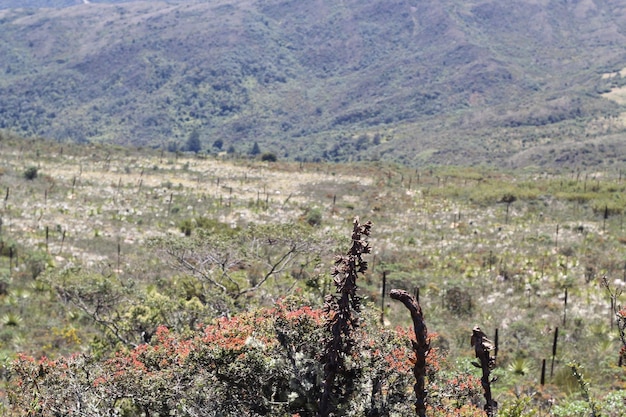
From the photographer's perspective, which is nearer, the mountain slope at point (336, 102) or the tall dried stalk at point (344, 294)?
the tall dried stalk at point (344, 294)

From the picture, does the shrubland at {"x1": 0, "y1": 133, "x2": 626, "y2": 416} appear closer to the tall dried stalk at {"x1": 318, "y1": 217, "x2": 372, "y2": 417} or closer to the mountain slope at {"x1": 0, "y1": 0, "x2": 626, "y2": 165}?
the tall dried stalk at {"x1": 318, "y1": 217, "x2": 372, "y2": 417}

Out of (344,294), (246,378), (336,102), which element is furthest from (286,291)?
(336,102)

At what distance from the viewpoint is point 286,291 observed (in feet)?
45.1

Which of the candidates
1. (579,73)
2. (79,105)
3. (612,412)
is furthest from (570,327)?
(79,105)

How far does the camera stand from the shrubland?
6.83 m

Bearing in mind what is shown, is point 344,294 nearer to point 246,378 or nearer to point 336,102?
point 246,378

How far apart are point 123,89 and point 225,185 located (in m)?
159

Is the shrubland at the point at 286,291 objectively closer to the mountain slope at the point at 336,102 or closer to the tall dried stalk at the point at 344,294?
the tall dried stalk at the point at 344,294

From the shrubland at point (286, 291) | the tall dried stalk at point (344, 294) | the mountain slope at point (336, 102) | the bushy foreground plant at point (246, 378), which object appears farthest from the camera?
the mountain slope at point (336, 102)

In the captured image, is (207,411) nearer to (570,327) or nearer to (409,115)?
(570,327)

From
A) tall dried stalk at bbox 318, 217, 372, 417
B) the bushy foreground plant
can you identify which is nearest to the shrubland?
the bushy foreground plant

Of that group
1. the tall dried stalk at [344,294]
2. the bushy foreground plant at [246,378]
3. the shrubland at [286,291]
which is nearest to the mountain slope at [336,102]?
the shrubland at [286,291]

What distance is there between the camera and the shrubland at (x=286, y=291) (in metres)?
6.83

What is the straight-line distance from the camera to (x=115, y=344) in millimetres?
11453
